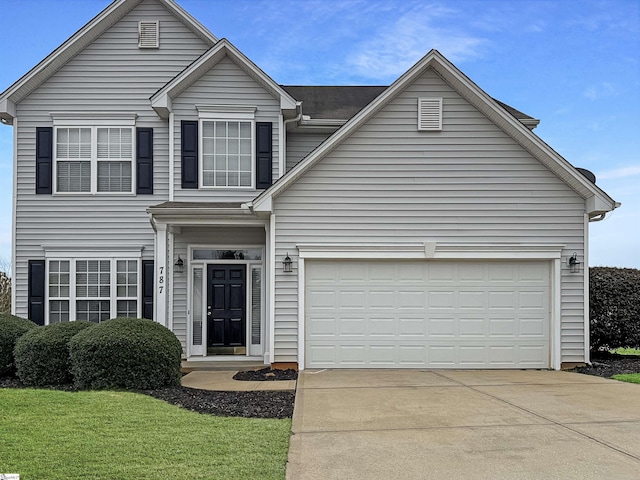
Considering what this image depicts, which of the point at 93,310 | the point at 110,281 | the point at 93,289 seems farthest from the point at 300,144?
the point at 93,310

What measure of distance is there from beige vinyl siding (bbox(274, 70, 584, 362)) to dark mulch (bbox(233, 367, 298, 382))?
2.74m

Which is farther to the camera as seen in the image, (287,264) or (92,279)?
(92,279)

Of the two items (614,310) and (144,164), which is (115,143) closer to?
(144,164)

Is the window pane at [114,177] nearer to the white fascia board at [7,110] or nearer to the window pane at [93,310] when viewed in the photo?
the white fascia board at [7,110]

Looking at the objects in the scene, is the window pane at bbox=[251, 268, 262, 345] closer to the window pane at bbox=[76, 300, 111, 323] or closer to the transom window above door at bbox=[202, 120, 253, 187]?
the transom window above door at bbox=[202, 120, 253, 187]

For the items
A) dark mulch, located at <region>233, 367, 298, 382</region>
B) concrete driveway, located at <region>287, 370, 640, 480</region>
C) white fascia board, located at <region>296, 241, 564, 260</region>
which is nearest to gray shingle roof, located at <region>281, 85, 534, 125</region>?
white fascia board, located at <region>296, 241, 564, 260</region>

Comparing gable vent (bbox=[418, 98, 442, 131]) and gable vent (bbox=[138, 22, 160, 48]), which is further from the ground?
gable vent (bbox=[138, 22, 160, 48])

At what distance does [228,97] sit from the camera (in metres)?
14.2

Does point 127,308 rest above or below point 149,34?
below

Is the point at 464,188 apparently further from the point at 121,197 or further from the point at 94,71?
the point at 94,71

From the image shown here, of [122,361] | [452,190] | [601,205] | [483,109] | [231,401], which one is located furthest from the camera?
[452,190]

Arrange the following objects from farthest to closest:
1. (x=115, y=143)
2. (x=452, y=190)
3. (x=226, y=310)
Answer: (x=115, y=143) → (x=226, y=310) → (x=452, y=190)

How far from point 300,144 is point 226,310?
4.36 meters

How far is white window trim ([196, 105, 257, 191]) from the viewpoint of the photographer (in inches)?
552
